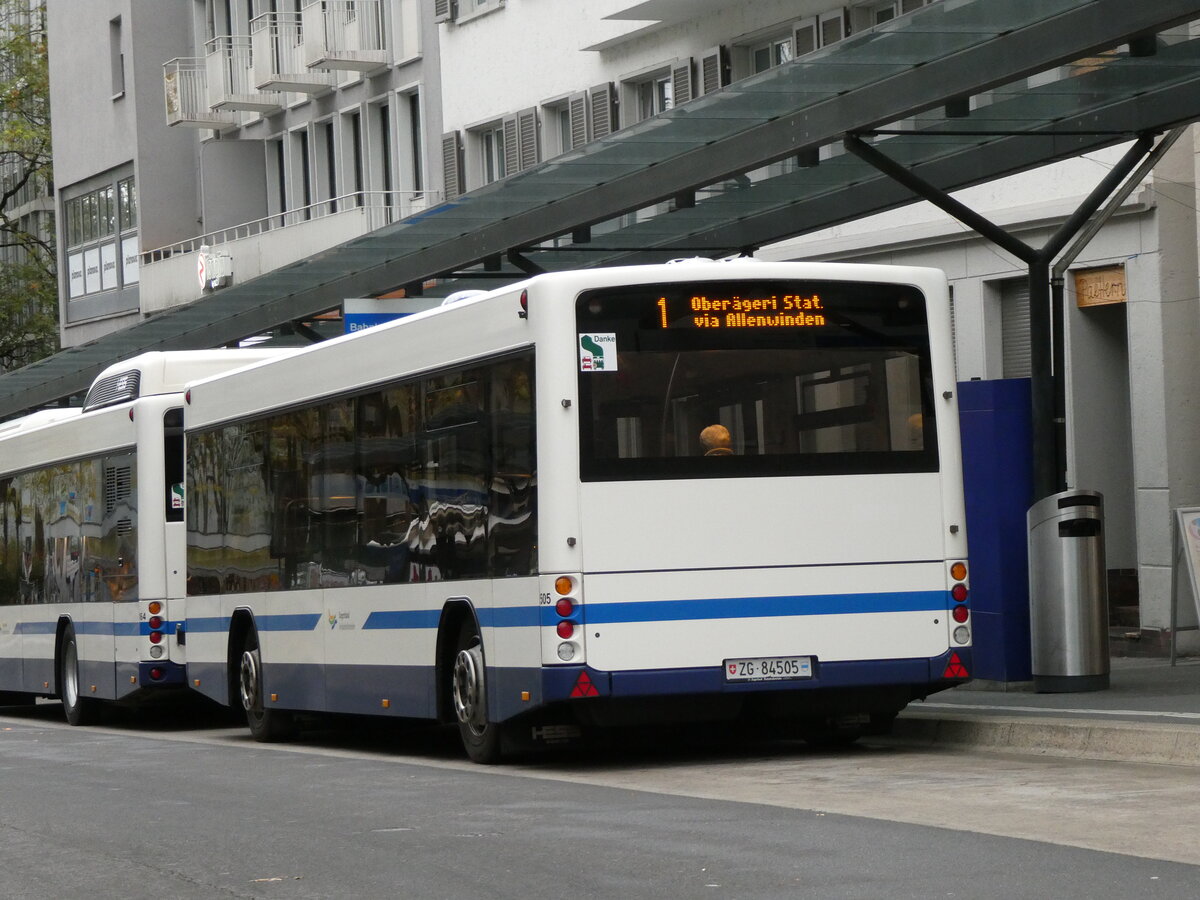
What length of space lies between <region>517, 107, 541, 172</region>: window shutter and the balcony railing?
1.88 m

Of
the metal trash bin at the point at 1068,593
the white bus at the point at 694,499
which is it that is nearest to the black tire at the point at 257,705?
the white bus at the point at 694,499

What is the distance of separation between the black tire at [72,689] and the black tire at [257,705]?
14.8 ft

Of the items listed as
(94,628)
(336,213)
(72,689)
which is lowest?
(72,689)

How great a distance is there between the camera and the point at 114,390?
2238 cm

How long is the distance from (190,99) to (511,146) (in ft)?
43.7

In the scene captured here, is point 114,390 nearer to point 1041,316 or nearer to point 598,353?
point 1041,316

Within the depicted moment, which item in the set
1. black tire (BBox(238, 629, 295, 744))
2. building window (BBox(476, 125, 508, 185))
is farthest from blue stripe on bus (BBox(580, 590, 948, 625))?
building window (BBox(476, 125, 508, 185))

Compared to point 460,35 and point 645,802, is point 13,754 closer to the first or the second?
point 645,802

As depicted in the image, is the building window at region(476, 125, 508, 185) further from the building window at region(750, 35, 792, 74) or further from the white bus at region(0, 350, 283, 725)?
the white bus at region(0, 350, 283, 725)

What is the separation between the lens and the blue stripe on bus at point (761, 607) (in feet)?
43.1

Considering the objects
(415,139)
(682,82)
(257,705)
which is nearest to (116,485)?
(257,705)

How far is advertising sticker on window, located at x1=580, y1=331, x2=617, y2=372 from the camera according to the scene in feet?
43.1

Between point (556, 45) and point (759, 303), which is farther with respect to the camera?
point (556, 45)

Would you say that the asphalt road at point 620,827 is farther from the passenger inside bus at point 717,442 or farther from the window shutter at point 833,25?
Answer: the window shutter at point 833,25
